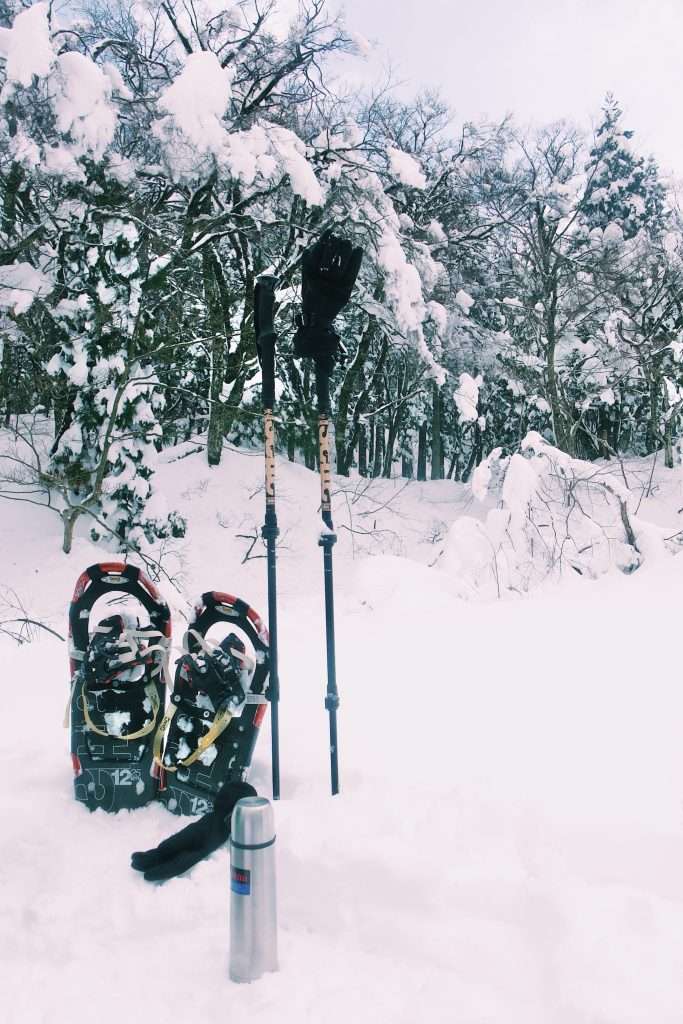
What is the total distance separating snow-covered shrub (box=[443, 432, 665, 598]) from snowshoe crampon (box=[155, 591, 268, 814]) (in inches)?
194

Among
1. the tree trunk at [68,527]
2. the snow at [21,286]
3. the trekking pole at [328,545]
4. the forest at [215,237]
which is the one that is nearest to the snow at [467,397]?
the forest at [215,237]

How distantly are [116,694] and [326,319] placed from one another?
199 cm

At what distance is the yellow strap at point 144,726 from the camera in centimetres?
320

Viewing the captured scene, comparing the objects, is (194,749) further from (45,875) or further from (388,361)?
(388,361)

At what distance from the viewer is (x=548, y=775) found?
2998 millimetres

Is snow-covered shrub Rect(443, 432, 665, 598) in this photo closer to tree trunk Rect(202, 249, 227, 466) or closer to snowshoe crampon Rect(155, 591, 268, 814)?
snowshoe crampon Rect(155, 591, 268, 814)

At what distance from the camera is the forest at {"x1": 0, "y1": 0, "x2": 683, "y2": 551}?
996 centimetres

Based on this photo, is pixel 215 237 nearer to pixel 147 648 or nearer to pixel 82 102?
pixel 82 102

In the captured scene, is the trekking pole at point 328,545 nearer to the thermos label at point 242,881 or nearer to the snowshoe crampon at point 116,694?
the snowshoe crampon at point 116,694

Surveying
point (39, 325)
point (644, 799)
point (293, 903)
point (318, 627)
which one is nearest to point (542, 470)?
point (318, 627)

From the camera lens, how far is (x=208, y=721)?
3219mm

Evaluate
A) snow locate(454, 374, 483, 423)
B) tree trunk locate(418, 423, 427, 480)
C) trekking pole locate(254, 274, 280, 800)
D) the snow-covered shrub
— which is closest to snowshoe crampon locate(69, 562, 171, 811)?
trekking pole locate(254, 274, 280, 800)

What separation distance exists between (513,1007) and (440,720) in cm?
172

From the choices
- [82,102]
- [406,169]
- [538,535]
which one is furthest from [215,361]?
[538,535]
